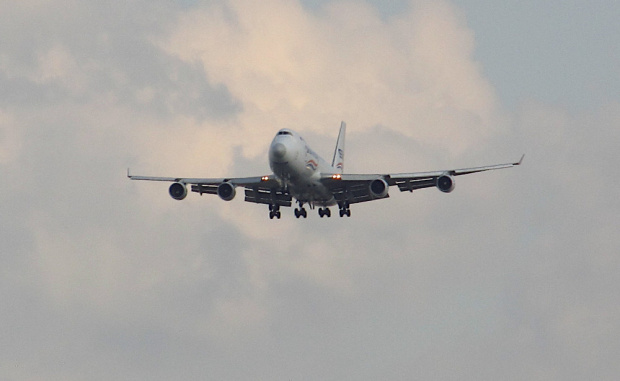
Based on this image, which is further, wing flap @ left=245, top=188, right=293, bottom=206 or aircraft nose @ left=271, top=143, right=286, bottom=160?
wing flap @ left=245, top=188, right=293, bottom=206

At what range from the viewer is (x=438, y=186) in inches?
3371

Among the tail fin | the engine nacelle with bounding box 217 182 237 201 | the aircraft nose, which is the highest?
the tail fin

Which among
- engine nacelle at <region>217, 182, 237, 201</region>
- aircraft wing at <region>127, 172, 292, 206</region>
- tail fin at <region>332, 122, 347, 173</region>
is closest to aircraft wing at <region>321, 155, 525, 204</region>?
aircraft wing at <region>127, 172, 292, 206</region>

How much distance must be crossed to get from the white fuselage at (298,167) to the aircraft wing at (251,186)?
1618 millimetres

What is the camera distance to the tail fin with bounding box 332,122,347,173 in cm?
11019

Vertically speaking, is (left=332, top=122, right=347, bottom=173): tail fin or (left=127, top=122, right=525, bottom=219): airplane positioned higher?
(left=332, top=122, right=347, bottom=173): tail fin

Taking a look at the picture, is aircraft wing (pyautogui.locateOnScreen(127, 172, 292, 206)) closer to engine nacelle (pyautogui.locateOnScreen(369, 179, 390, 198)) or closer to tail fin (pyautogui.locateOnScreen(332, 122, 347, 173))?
engine nacelle (pyautogui.locateOnScreen(369, 179, 390, 198))

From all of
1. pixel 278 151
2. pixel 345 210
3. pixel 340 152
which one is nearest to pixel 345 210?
pixel 345 210

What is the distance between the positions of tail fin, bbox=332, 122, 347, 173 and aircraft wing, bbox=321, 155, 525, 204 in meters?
16.4

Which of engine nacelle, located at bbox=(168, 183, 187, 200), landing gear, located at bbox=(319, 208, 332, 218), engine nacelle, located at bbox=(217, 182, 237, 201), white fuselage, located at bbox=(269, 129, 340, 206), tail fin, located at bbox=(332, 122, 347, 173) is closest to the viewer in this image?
white fuselage, located at bbox=(269, 129, 340, 206)

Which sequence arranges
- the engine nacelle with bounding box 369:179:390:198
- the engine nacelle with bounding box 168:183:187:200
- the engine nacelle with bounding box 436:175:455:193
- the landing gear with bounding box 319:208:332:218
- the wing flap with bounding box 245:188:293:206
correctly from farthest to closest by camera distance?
the landing gear with bounding box 319:208:332:218 → the wing flap with bounding box 245:188:293:206 → the engine nacelle with bounding box 168:183:187:200 → the engine nacelle with bounding box 369:179:390:198 → the engine nacelle with bounding box 436:175:455:193

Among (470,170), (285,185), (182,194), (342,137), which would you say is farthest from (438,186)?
(342,137)

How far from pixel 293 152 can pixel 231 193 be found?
8306 mm

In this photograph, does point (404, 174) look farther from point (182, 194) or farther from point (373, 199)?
point (182, 194)
